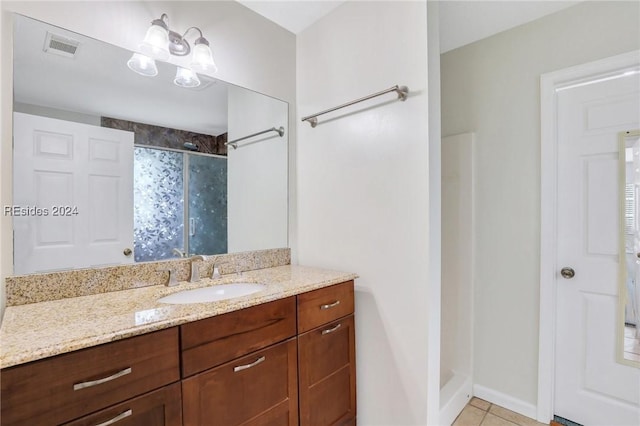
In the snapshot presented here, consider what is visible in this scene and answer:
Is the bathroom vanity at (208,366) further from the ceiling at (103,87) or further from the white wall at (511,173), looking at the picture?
the white wall at (511,173)

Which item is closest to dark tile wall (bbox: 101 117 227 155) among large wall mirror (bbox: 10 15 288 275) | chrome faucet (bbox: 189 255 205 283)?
large wall mirror (bbox: 10 15 288 275)

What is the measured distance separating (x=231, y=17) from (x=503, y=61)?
1.80 meters

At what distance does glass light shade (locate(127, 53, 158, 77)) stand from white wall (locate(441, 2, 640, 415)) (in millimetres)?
2011

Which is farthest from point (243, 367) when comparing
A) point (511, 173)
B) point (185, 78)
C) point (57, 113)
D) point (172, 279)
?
point (511, 173)

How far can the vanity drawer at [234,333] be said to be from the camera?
3.27 feet

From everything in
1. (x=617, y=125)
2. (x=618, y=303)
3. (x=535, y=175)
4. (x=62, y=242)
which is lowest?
(x=618, y=303)

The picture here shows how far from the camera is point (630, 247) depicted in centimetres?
163

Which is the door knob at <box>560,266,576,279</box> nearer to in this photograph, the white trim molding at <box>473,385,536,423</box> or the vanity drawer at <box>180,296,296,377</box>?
the white trim molding at <box>473,385,536,423</box>

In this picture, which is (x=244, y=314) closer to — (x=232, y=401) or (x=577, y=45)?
(x=232, y=401)

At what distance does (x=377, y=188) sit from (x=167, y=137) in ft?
3.78

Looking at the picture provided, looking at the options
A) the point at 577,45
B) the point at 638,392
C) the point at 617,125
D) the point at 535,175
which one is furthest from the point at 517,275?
the point at 577,45

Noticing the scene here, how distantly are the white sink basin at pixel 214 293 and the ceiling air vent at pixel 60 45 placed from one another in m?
1.13

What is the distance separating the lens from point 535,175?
1889 millimetres

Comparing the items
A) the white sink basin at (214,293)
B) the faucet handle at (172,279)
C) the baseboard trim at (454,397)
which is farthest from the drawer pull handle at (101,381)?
the baseboard trim at (454,397)
